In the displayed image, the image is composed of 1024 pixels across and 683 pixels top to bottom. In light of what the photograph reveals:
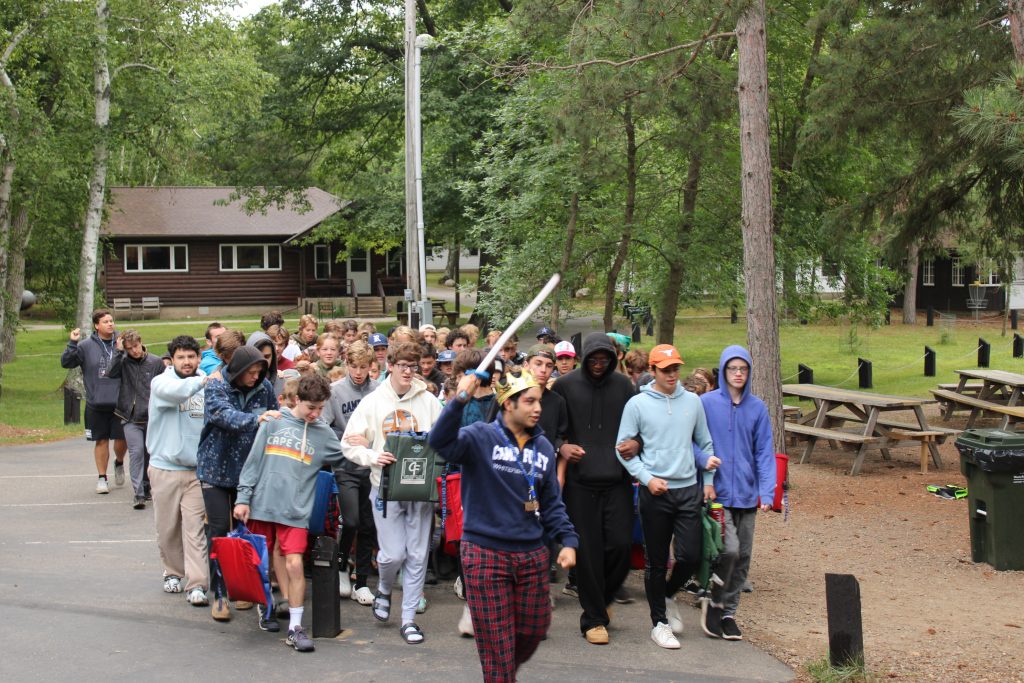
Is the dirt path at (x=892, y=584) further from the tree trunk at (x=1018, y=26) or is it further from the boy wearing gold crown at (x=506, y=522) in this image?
the tree trunk at (x=1018, y=26)

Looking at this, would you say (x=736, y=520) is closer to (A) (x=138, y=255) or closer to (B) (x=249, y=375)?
(B) (x=249, y=375)

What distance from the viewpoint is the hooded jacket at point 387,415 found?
7203mm

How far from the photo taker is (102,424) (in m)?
11.6

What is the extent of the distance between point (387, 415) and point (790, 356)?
24400 mm

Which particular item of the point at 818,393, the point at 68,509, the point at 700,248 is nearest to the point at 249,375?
the point at 68,509

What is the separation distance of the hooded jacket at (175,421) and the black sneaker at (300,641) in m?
1.49

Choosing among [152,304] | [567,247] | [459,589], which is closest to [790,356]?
[567,247]

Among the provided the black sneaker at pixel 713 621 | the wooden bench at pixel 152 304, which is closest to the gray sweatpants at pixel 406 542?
the black sneaker at pixel 713 621

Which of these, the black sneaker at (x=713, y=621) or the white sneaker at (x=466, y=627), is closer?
the white sneaker at (x=466, y=627)

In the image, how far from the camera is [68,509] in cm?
1115

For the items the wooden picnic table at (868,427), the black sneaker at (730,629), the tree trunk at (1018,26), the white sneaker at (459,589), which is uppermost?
the tree trunk at (1018,26)

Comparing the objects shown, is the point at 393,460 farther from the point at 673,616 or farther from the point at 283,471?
the point at 673,616

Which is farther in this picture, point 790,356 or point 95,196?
point 790,356

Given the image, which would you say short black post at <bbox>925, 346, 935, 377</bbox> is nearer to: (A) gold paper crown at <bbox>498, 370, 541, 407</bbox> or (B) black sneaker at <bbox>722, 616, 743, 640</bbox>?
(B) black sneaker at <bbox>722, 616, 743, 640</bbox>
